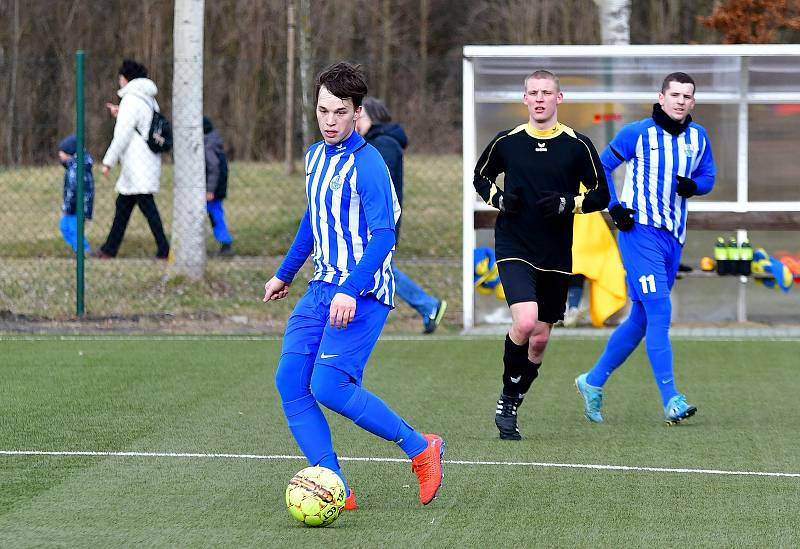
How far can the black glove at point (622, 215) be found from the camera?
825cm

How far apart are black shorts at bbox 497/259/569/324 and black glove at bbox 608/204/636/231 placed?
29.1 inches

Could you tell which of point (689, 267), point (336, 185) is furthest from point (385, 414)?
point (689, 267)

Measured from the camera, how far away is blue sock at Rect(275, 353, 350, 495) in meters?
5.93

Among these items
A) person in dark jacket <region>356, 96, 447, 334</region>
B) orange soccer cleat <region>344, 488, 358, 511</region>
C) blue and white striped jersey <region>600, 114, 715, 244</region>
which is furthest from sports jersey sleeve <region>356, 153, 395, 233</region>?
person in dark jacket <region>356, 96, 447, 334</region>

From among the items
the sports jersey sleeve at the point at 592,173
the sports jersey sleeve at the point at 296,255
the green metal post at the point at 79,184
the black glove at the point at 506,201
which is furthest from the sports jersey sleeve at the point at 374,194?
the green metal post at the point at 79,184

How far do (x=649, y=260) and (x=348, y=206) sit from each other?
3.00 meters

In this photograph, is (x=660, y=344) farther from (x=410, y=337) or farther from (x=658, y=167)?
(x=410, y=337)

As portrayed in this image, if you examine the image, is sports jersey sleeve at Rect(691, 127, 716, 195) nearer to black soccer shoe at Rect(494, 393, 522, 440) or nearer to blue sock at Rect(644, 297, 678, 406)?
blue sock at Rect(644, 297, 678, 406)

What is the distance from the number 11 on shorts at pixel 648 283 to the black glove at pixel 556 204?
3.59ft

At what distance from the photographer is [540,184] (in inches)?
297

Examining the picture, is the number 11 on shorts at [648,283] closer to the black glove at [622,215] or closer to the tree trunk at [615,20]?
the black glove at [622,215]

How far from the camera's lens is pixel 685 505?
6.11 m

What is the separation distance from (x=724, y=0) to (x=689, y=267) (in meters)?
13.5

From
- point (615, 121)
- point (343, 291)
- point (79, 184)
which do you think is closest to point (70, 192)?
point (79, 184)
